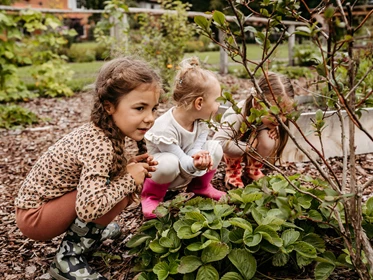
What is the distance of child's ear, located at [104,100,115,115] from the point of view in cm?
199

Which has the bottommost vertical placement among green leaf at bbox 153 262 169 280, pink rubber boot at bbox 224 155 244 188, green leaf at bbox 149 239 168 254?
pink rubber boot at bbox 224 155 244 188

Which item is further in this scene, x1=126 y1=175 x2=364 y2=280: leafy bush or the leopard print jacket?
the leopard print jacket

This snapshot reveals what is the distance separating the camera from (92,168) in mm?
1840

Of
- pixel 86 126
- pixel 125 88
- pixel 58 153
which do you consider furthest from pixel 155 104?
pixel 58 153

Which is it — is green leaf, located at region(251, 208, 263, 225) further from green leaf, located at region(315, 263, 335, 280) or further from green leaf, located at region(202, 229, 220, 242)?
green leaf, located at region(315, 263, 335, 280)

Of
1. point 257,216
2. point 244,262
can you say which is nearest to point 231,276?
point 244,262

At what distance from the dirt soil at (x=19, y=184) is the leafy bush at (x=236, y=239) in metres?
0.15

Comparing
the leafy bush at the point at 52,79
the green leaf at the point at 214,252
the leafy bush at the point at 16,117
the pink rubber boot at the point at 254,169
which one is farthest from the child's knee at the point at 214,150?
the leafy bush at the point at 52,79

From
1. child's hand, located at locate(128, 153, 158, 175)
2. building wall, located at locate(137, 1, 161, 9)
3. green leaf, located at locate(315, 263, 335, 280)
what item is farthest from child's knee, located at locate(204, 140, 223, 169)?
building wall, located at locate(137, 1, 161, 9)

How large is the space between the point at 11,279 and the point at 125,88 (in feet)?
3.56

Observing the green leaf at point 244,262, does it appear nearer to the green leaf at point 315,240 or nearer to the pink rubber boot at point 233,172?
the green leaf at point 315,240

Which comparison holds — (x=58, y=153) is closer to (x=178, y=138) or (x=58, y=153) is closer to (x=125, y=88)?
(x=125, y=88)

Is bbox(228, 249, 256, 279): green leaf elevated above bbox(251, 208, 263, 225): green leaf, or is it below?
below

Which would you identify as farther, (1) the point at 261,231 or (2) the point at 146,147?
(2) the point at 146,147
